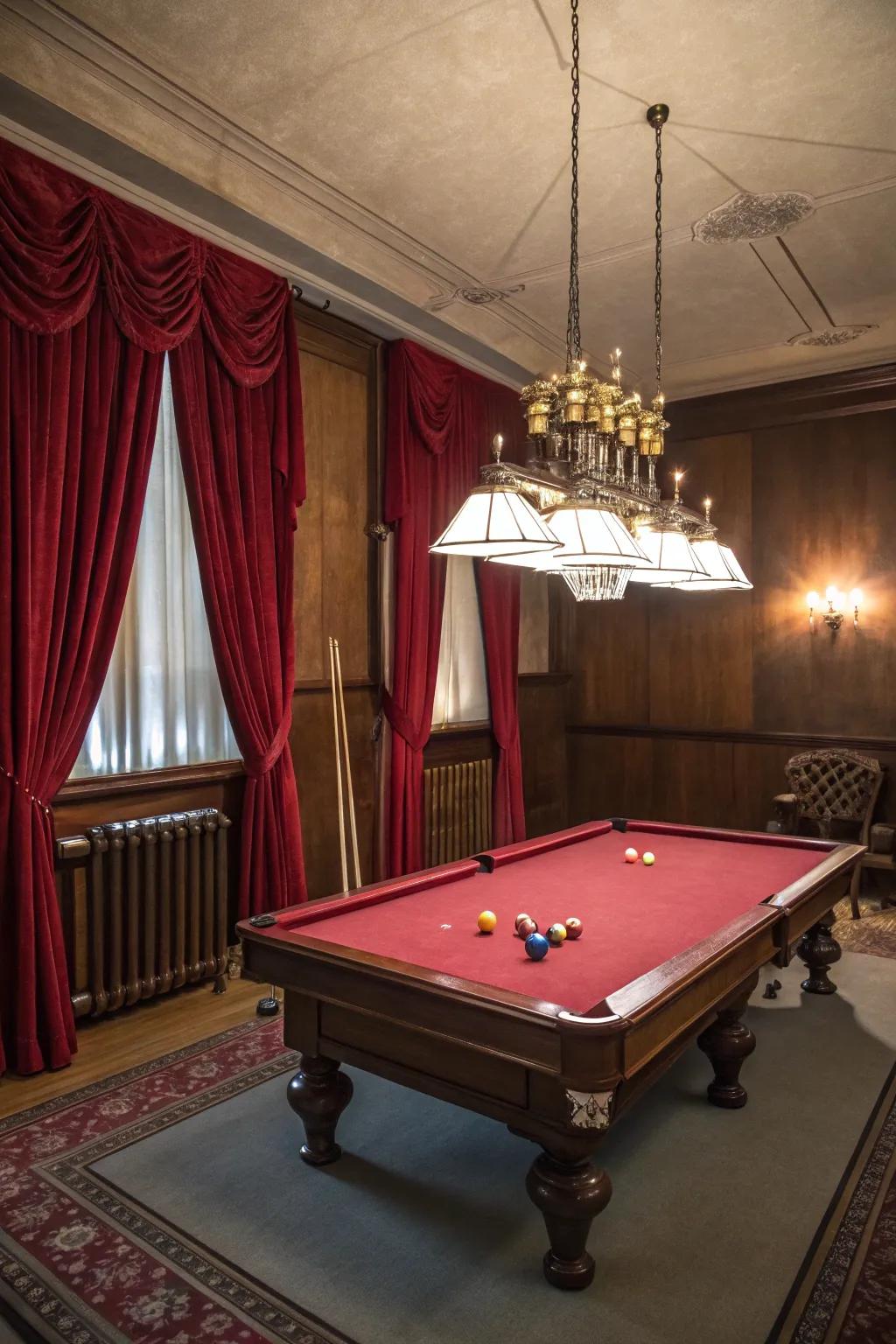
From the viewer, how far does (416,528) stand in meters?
4.96

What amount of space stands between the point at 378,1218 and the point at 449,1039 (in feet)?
2.01

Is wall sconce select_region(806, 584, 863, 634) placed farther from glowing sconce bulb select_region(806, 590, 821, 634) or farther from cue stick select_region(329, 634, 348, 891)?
cue stick select_region(329, 634, 348, 891)

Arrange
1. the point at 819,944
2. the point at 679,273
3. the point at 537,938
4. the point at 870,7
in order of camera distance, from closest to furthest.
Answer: the point at 537,938, the point at 870,7, the point at 819,944, the point at 679,273

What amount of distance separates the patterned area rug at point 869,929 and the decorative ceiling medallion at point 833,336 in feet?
10.9

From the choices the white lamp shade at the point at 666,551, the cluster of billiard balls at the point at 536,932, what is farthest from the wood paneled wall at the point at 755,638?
the cluster of billiard balls at the point at 536,932

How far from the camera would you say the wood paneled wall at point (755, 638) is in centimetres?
561

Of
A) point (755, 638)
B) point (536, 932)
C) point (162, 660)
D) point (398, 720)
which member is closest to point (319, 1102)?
point (536, 932)

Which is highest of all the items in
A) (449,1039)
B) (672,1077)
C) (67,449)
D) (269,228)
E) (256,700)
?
(269,228)

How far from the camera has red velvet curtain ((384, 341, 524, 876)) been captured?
484 centimetres

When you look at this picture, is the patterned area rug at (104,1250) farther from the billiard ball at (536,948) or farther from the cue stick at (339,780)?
the cue stick at (339,780)

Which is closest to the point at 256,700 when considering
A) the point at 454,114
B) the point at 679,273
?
the point at 454,114

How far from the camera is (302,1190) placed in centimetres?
230

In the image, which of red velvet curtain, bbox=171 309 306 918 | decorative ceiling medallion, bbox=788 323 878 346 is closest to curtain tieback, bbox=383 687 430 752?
red velvet curtain, bbox=171 309 306 918

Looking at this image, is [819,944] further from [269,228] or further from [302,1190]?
[269,228]
